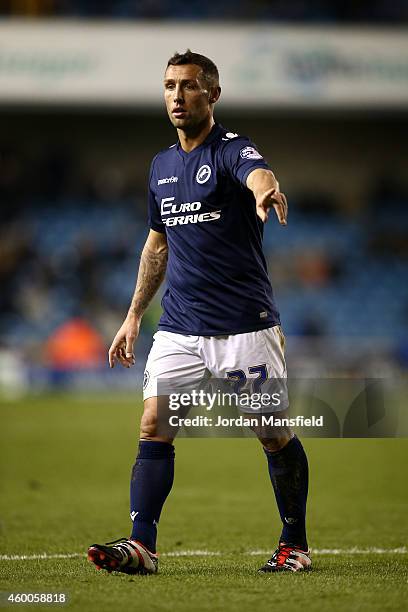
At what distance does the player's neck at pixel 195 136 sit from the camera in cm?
522

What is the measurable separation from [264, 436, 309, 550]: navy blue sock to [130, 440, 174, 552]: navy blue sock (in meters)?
0.49

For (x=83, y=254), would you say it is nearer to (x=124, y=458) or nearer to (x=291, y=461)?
(x=124, y=458)

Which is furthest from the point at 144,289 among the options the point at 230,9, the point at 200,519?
the point at 230,9

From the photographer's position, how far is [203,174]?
512 cm

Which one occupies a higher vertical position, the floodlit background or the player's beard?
the floodlit background

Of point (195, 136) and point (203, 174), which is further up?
point (195, 136)

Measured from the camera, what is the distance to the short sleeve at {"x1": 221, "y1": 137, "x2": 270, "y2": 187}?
4777 millimetres

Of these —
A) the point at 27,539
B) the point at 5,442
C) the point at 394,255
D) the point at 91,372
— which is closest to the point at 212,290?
the point at 27,539

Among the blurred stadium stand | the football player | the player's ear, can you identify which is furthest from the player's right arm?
the blurred stadium stand

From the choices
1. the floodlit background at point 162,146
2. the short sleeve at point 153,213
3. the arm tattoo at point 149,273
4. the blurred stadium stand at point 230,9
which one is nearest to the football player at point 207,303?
the short sleeve at point 153,213

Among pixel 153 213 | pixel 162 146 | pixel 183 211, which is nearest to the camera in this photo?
pixel 183 211

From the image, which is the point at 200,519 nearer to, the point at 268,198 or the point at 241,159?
the point at 241,159

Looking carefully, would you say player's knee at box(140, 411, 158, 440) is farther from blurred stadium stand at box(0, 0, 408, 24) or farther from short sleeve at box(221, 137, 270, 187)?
blurred stadium stand at box(0, 0, 408, 24)

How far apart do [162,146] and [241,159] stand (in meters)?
22.5
